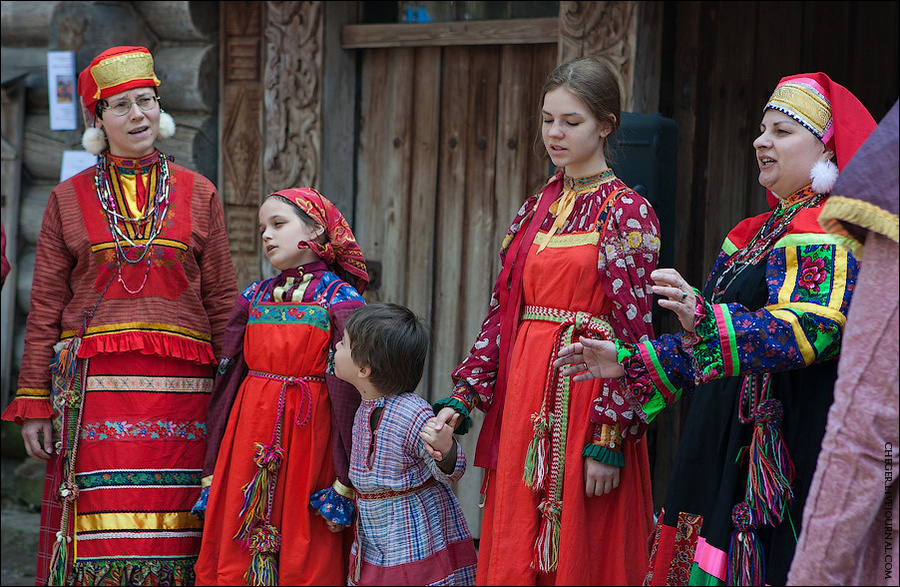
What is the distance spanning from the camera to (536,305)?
2779mm

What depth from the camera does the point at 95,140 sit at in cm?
337

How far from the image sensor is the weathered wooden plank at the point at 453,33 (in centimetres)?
405

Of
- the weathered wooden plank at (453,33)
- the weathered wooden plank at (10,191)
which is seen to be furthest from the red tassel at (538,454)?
the weathered wooden plank at (10,191)

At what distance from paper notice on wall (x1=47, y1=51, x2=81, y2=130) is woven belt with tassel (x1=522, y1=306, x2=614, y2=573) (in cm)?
298

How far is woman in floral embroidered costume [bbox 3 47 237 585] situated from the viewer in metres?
3.23

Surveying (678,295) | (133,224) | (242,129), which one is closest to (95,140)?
(133,224)

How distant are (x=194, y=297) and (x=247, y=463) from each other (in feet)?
2.09

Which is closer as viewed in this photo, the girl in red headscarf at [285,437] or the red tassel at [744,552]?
the red tassel at [744,552]

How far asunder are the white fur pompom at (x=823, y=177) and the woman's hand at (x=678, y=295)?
0.51 meters

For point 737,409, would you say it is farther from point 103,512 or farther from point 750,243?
point 103,512

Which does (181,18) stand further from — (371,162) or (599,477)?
(599,477)

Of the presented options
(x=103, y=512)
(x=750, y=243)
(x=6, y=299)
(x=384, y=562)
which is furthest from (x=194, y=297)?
(x=6, y=299)

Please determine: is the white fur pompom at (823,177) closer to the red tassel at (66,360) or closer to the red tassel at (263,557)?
the red tassel at (263,557)

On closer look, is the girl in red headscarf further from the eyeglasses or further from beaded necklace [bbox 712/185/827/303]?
beaded necklace [bbox 712/185/827/303]
